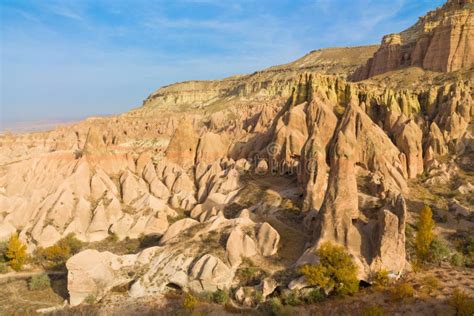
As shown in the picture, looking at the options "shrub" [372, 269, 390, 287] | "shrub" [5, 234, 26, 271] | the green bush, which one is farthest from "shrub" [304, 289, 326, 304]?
"shrub" [5, 234, 26, 271]

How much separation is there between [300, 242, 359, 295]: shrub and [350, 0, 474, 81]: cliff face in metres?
74.1

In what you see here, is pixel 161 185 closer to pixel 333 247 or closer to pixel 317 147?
pixel 317 147

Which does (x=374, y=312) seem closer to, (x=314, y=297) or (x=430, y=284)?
(x=314, y=297)

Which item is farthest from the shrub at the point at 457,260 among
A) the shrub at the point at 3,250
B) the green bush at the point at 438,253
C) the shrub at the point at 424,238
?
the shrub at the point at 3,250

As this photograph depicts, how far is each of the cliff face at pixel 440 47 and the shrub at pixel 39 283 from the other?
272 ft

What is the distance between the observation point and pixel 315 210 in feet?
85.3

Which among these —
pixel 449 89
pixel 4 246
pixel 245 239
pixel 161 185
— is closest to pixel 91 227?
pixel 4 246

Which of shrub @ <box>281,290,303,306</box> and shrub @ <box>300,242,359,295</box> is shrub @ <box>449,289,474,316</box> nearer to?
shrub @ <box>300,242,359,295</box>

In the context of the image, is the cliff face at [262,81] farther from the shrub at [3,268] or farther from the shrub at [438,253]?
the shrub at [3,268]

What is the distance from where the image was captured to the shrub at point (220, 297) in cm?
1966

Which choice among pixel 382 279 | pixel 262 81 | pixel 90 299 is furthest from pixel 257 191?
pixel 262 81

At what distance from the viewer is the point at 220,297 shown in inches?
776

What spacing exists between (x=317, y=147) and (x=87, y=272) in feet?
62.6

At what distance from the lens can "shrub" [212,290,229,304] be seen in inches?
774
